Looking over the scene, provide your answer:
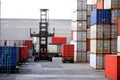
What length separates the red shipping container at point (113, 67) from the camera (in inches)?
1059

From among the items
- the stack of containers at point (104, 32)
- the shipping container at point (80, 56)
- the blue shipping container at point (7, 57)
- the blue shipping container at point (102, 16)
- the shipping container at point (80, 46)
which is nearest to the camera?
the blue shipping container at point (7, 57)

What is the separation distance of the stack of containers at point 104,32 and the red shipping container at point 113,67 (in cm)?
1062

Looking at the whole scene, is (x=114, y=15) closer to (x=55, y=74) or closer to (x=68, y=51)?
(x=55, y=74)

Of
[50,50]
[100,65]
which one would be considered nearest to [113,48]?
[100,65]

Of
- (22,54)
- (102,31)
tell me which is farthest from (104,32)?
(22,54)

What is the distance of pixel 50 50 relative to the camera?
75.8m

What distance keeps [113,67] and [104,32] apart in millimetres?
13344

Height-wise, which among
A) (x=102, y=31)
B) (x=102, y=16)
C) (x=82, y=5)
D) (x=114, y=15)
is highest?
(x=82, y=5)

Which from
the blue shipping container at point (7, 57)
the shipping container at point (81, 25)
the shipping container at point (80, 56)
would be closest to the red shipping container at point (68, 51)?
the shipping container at point (80, 56)

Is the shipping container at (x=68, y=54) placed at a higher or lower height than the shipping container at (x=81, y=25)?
lower

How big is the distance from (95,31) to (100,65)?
12.2 ft

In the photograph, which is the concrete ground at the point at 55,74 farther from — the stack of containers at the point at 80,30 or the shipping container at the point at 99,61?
the stack of containers at the point at 80,30

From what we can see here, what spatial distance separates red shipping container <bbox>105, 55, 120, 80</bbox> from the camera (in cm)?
2691

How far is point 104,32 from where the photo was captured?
41062 millimetres
